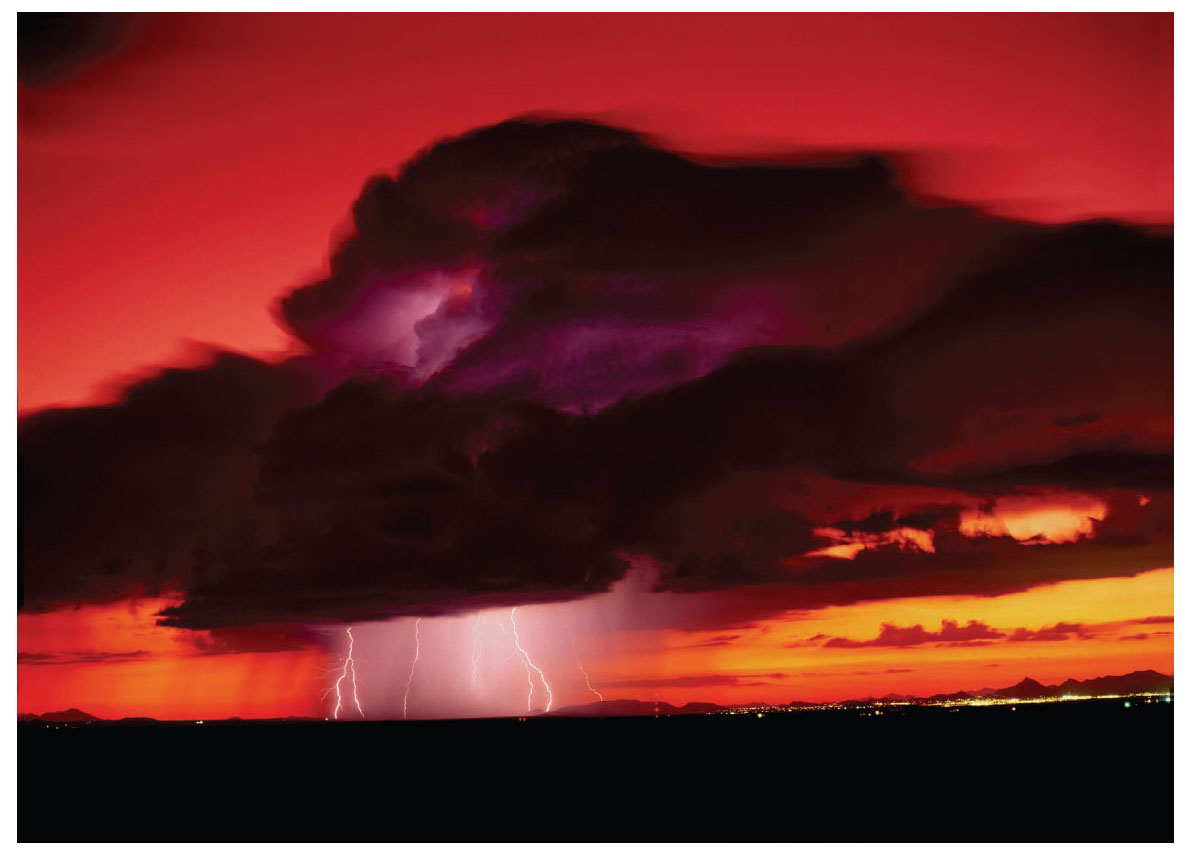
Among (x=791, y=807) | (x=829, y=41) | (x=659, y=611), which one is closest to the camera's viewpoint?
(x=829, y=41)

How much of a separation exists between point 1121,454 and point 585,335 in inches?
166

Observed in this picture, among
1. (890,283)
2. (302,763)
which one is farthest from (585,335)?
(302,763)

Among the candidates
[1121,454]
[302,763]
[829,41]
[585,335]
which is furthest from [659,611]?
[302,763]

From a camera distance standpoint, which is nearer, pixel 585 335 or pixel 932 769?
pixel 585 335

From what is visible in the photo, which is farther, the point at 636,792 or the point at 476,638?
the point at 636,792

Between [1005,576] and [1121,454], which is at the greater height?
[1121,454]

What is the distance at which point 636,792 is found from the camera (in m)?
17.5

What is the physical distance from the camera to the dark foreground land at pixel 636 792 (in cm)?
1050

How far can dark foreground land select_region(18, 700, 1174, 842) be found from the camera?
1050cm

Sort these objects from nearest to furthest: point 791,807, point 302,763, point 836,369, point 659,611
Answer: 1. point 836,369
2. point 659,611
3. point 791,807
4. point 302,763

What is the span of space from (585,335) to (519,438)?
3.42ft
